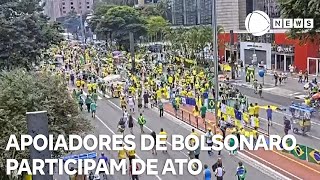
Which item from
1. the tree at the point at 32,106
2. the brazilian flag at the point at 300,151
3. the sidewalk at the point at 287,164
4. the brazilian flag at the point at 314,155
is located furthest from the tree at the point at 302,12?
the tree at the point at 32,106

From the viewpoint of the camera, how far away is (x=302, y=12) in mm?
28438

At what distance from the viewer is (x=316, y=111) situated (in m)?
29.0

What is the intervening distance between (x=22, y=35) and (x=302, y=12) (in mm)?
16341

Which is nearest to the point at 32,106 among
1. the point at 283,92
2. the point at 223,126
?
the point at 223,126

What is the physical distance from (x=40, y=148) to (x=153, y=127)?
2082 centimetres

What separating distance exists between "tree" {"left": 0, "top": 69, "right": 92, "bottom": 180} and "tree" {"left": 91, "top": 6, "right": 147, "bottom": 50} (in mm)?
71171

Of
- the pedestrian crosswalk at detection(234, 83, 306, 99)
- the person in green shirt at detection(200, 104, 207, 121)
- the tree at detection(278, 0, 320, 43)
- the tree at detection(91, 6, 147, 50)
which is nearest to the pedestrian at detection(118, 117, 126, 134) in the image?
the person in green shirt at detection(200, 104, 207, 121)

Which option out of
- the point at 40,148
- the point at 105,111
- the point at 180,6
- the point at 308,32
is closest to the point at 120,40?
the point at 180,6

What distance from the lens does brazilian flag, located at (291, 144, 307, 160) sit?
1817 centimetres

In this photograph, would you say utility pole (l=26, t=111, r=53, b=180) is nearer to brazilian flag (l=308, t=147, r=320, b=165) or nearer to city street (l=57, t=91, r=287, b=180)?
city street (l=57, t=91, r=287, b=180)

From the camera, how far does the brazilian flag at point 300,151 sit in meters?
18.2

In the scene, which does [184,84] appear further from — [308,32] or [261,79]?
[308,32]

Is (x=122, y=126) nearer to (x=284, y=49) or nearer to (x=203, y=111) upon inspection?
(x=203, y=111)

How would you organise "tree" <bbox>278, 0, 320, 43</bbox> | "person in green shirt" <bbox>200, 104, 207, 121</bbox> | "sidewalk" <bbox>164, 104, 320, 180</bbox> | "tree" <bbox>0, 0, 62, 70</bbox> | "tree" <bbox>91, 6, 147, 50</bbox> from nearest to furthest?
1. "sidewalk" <bbox>164, 104, 320, 180</bbox>
2. "tree" <bbox>278, 0, 320, 43</bbox>
3. "tree" <bbox>0, 0, 62, 70</bbox>
4. "person in green shirt" <bbox>200, 104, 207, 121</bbox>
5. "tree" <bbox>91, 6, 147, 50</bbox>
